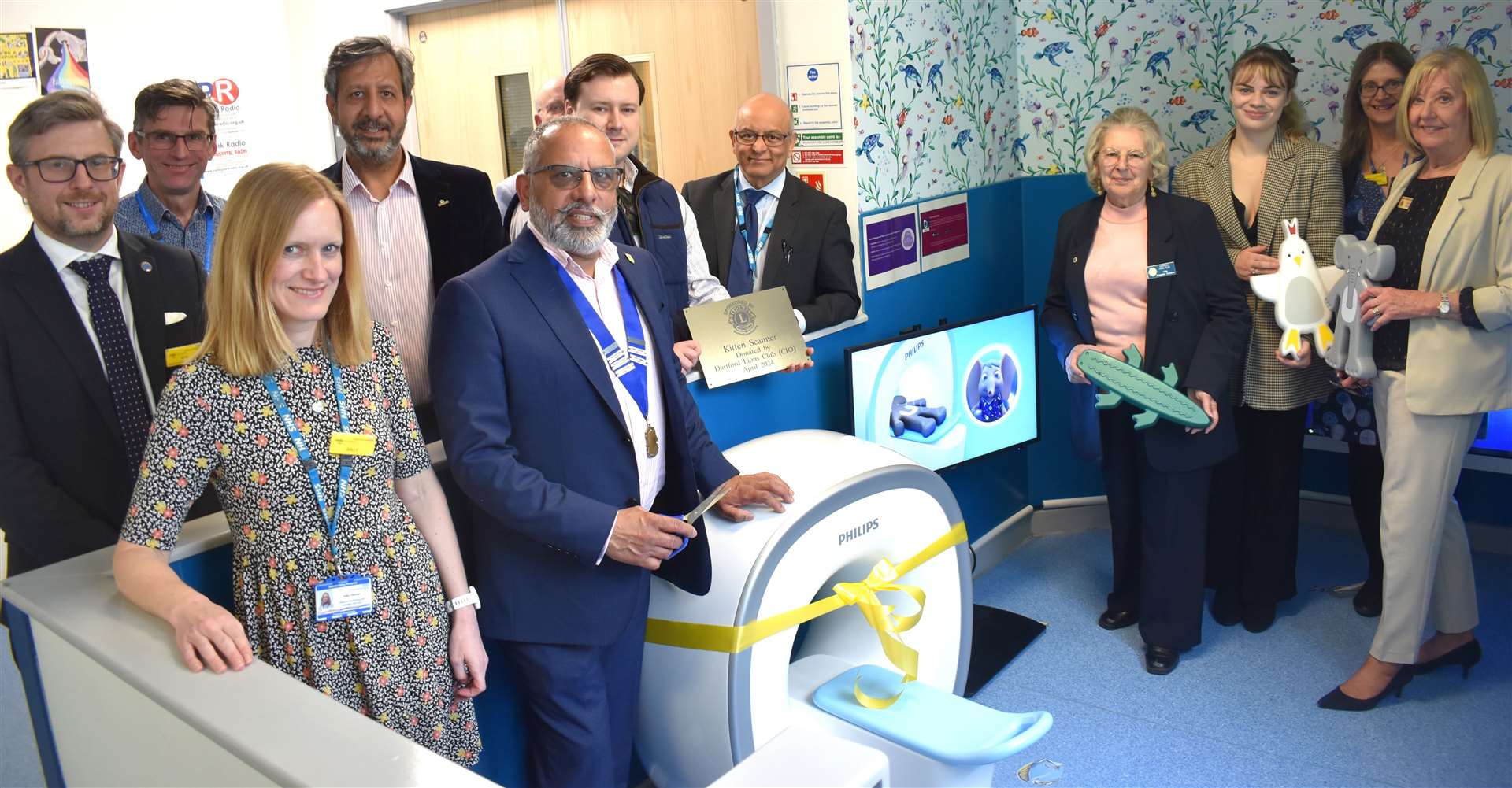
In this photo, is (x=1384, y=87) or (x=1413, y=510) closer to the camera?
(x=1413, y=510)

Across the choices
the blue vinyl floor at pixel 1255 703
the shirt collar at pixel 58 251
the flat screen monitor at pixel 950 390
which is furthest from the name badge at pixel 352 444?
the blue vinyl floor at pixel 1255 703

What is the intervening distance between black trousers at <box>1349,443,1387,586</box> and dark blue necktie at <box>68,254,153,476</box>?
10.9 feet

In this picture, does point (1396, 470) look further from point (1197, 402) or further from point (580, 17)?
point (580, 17)

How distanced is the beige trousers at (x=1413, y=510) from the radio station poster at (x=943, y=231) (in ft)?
4.49

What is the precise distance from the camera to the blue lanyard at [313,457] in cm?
171

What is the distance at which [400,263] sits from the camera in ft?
7.89

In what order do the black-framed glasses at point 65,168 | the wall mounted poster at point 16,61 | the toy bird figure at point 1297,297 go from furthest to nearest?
the wall mounted poster at point 16,61, the toy bird figure at point 1297,297, the black-framed glasses at point 65,168

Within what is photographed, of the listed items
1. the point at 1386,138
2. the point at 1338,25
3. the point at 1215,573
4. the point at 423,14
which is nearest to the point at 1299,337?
the point at 1386,138

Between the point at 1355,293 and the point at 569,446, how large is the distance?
6.87 feet

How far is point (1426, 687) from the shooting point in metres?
3.19

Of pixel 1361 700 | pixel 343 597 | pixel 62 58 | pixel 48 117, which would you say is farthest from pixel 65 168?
pixel 1361 700

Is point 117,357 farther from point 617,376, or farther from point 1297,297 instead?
point 1297,297

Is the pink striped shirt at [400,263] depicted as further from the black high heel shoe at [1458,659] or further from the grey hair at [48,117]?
the black high heel shoe at [1458,659]

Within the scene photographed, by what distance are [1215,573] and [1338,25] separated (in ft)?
6.06
